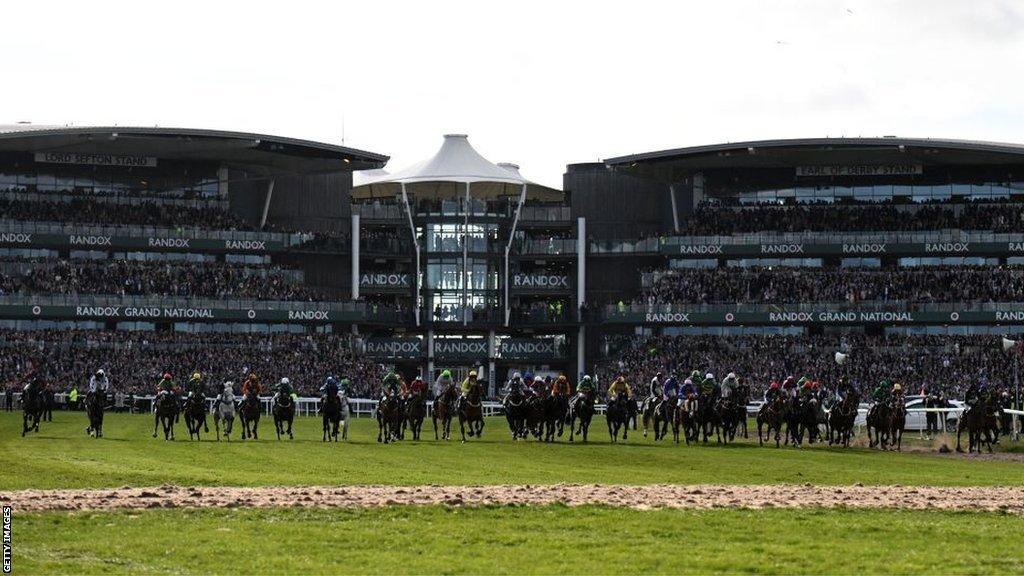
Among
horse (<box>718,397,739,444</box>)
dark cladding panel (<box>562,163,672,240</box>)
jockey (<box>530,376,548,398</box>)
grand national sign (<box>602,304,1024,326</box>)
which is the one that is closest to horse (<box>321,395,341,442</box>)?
jockey (<box>530,376,548,398</box>)

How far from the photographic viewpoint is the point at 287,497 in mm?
21453

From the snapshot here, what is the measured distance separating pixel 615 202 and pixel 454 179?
10.8 metres

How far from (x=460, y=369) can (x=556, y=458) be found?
47.1 metres

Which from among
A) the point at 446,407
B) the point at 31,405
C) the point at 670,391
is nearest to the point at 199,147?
the point at 31,405

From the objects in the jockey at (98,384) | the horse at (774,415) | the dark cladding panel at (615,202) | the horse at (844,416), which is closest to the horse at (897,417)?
the horse at (844,416)

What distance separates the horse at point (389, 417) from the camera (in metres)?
40.0

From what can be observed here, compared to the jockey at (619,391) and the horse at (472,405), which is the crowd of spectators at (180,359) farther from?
the jockey at (619,391)

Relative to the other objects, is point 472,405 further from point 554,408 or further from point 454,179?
point 454,179

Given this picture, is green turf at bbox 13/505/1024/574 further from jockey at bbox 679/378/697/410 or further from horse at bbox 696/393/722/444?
jockey at bbox 679/378/697/410

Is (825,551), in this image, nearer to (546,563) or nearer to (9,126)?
(546,563)

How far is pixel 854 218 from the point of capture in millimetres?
79438

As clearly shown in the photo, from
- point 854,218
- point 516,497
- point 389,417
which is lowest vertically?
point 516,497

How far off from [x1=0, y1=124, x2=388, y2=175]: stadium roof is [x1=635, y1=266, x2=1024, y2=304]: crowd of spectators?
15.6m

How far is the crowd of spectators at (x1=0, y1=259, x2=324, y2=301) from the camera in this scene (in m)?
75.4
